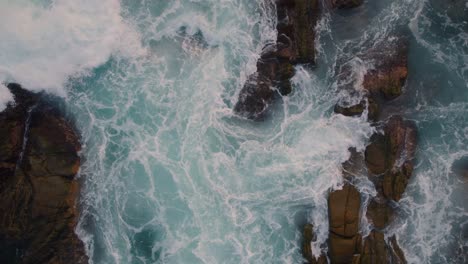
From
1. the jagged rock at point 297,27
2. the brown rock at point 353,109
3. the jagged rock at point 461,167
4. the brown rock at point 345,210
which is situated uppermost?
the jagged rock at point 297,27

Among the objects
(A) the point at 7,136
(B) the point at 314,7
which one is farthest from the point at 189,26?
Result: (A) the point at 7,136

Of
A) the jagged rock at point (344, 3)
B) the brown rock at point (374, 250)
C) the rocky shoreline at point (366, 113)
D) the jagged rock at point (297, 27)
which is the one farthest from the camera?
the jagged rock at point (344, 3)

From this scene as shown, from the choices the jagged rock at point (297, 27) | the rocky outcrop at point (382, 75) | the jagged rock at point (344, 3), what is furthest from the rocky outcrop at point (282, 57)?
the rocky outcrop at point (382, 75)

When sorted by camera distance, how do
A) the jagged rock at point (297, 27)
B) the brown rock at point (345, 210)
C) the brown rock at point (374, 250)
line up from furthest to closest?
1. the jagged rock at point (297, 27)
2. the brown rock at point (374, 250)
3. the brown rock at point (345, 210)

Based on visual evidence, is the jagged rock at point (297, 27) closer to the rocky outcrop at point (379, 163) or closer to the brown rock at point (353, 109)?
the rocky outcrop at point (379, 163)

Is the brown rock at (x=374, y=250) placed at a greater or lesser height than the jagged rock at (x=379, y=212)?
lesser

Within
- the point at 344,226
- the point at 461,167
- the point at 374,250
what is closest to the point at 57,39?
the point at 344,226

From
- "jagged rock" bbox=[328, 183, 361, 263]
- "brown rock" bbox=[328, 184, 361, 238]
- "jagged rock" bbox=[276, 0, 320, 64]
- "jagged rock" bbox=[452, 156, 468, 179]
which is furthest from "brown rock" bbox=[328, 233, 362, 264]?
"jagged rock" bbox=[276, 0, 320, 64]
